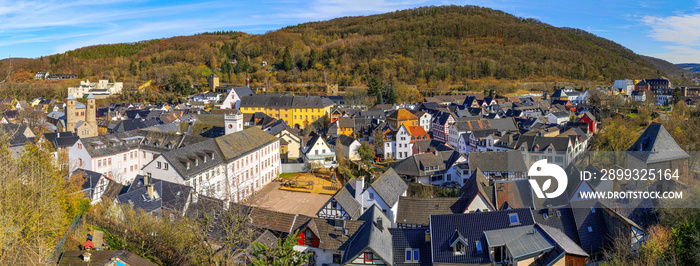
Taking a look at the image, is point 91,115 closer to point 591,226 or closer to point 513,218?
point 513,218

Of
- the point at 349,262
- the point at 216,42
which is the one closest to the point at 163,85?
the point at 216,42

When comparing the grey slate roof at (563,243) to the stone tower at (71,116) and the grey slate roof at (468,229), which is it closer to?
the grey slate roof at (468,229)

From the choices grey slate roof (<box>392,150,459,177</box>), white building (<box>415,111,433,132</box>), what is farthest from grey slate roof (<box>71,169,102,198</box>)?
white building (<box>415,111,433,132</box>)

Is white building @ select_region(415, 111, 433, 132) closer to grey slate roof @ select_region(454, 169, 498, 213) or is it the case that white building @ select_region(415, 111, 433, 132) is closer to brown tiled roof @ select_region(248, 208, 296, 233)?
grey slate roof @ select_region(454, 169, 498, 213)

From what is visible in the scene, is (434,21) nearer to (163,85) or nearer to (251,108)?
(163,85)

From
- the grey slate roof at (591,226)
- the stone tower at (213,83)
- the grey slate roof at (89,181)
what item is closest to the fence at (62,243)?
the grey slate roof at (89,181)

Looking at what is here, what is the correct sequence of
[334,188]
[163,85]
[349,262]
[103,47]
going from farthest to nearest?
[103,47] < [163,85] < [334,188] < [349,262]

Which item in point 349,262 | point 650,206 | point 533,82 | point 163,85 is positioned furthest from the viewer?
point 533,82
